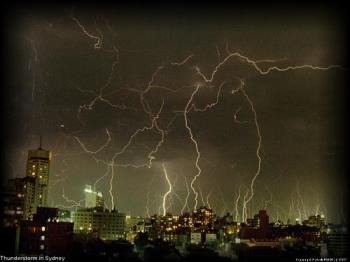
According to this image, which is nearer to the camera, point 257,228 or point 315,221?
point 257,228

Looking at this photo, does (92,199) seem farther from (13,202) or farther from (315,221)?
(315,221)

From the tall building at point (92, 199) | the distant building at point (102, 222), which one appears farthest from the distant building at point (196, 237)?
the tall building at point (92, 199)

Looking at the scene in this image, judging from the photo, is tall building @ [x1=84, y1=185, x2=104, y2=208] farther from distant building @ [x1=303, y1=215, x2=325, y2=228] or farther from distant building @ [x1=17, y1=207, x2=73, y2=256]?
distant building @ [x1=303, y1=215, x2=325, y2=228]

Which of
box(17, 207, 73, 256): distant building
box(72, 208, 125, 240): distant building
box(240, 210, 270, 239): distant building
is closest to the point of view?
box(17, 207, 73, 256): distant building

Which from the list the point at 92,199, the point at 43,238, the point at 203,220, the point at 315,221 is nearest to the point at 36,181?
the point at 92,199

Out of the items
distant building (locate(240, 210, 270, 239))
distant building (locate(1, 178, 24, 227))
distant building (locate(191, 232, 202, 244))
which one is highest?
distant building (locate(1, 178, 24, 227))

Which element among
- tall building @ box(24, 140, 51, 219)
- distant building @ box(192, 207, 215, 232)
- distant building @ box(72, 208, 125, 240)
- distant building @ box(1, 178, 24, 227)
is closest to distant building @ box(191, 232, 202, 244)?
distant building @ box(192, 207, 215, 232)
